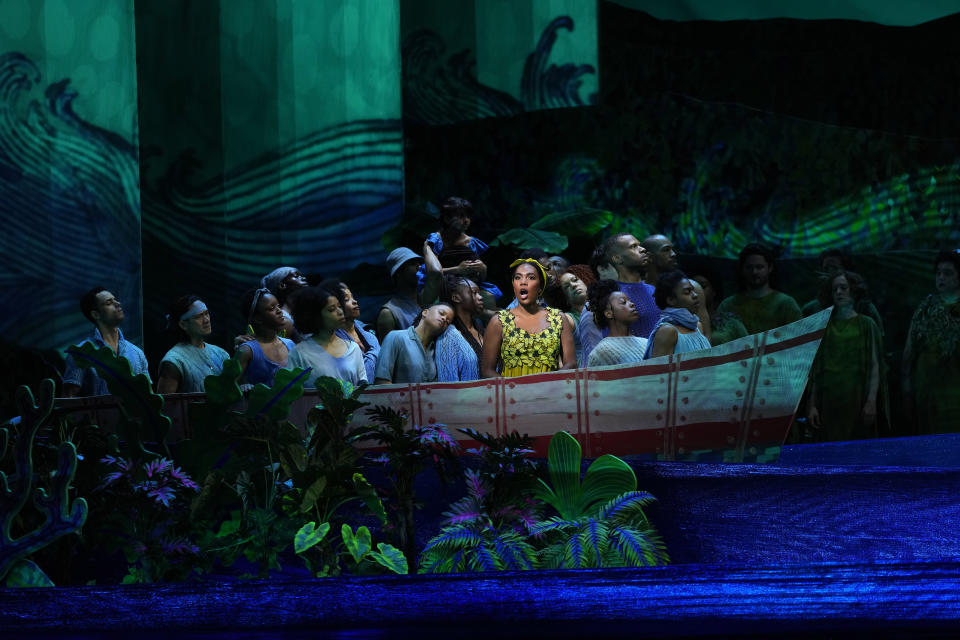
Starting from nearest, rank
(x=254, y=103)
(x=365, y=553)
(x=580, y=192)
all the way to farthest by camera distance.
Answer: (x=365, y=553)
(x=254, y=103)
(x=580, y=192)

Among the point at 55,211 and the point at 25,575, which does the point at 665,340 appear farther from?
the point at 55,211

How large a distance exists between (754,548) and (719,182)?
7097 millimetres

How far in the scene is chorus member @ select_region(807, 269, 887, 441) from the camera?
714 centimetres

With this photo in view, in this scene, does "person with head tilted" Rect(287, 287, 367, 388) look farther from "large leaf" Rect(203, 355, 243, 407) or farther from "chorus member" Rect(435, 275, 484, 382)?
"large leaf" Rect(203, 355, 243, 407)

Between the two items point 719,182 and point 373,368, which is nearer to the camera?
point 373,368

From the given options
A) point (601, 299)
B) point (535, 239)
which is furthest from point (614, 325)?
point (535, 239)

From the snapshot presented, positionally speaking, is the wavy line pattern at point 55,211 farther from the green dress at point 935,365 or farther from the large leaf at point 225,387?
the green dress at point 935,365

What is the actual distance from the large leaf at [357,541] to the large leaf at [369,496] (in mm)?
64

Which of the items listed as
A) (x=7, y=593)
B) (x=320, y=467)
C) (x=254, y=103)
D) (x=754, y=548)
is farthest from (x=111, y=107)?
(x=7, y=593)

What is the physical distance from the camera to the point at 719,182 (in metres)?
9.92

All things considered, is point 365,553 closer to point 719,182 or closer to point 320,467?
point 320,467

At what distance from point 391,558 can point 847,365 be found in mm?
4718

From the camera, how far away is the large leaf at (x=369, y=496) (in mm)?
3385

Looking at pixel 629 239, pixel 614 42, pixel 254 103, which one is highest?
pixel 614 42
